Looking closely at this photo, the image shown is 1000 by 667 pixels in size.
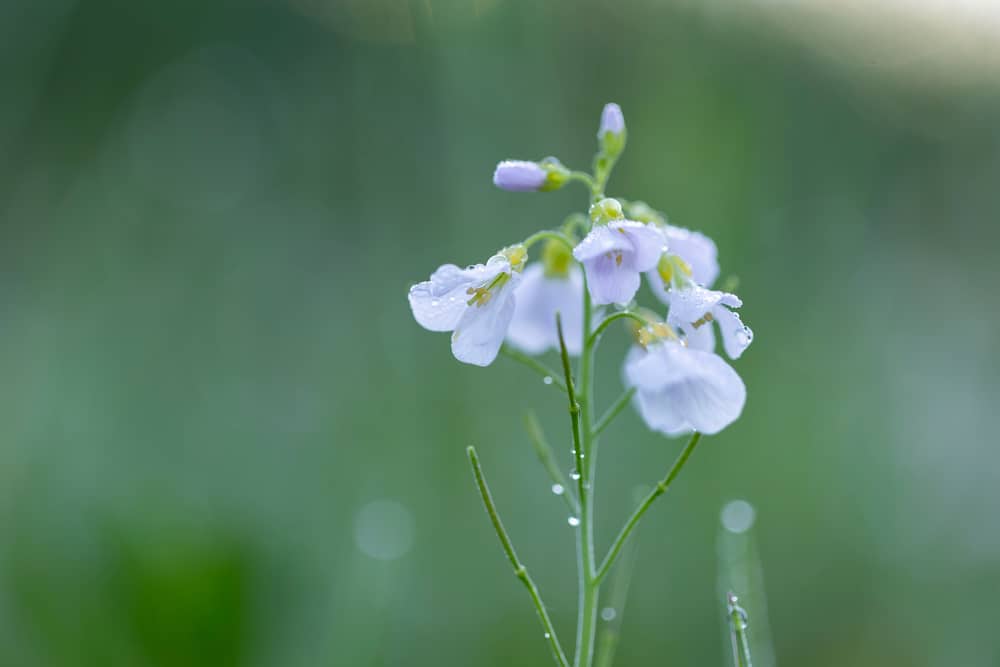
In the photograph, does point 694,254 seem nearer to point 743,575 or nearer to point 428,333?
point 743,575

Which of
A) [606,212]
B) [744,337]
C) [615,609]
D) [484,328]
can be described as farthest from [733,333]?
[615,609]

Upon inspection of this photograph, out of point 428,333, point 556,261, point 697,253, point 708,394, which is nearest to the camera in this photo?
point 708,394

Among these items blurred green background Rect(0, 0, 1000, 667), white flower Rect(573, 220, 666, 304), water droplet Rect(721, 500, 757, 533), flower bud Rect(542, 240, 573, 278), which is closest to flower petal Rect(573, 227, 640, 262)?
white flower Rect(573, 220, 666, 304)

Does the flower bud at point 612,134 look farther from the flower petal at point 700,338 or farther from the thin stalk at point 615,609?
the thin stalk at point 615,609

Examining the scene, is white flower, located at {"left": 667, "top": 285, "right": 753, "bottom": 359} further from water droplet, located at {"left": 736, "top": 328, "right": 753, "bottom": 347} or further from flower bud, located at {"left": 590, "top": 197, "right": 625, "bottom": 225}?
flower bud, located at {"left": 590, "top": 197, "right": 625, "bottom": 225}

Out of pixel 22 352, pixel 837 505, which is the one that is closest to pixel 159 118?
pixel 22 352
